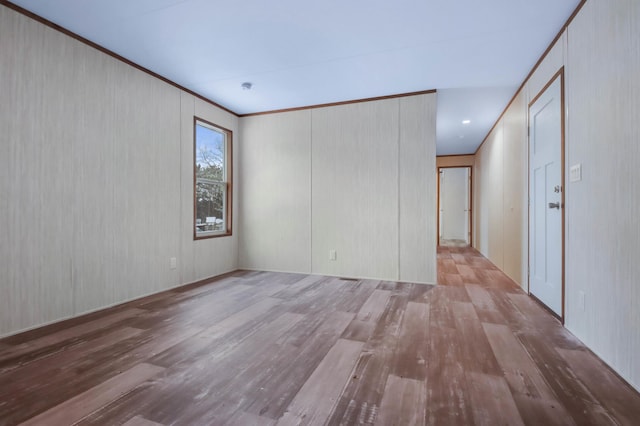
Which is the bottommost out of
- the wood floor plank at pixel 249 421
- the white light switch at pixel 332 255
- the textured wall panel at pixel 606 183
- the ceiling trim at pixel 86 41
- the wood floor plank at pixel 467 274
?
the wood floor plank at pixel 249 421

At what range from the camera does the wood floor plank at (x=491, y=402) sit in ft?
4.33

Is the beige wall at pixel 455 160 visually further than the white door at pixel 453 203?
No

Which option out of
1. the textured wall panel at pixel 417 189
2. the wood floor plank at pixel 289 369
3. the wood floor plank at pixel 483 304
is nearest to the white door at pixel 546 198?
the wood floor plank at pixel 483 304

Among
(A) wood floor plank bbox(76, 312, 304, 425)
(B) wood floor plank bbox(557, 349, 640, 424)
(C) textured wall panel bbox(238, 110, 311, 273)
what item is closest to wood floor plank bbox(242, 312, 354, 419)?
(A) wood floor plank bbox(76, 312, 304, 425)

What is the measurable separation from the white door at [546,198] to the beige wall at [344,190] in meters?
1.01

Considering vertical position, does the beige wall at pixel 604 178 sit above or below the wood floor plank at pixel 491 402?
above

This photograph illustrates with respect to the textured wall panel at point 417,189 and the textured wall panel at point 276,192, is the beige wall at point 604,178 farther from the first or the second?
the textured wall panel at point 276,192

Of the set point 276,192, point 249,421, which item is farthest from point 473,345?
→ point 276,192

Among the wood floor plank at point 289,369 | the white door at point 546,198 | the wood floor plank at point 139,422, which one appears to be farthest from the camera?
the white door at point 546,198

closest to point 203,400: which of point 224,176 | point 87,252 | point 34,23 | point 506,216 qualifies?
point 87,252

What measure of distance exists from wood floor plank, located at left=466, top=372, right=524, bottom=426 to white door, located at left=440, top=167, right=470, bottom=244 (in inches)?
330

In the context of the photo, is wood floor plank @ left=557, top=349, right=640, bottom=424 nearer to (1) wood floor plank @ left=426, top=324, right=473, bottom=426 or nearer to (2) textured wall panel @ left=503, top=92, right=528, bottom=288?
(1) wood floor plank @ left=426, top=324, right=473, bottom=426

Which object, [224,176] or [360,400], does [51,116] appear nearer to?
[224,176]

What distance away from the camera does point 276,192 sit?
15.1ft
